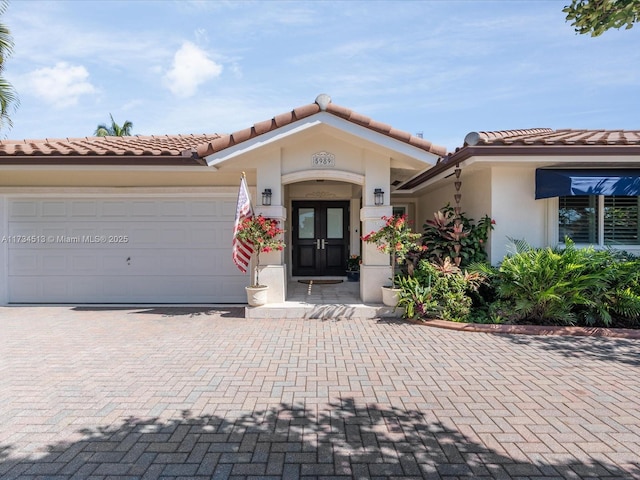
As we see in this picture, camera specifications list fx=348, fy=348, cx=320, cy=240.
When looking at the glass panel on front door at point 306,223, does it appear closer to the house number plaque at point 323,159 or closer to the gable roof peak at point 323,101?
the house number plaque at point 323,159

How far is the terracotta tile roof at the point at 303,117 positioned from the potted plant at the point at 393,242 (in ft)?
5.42

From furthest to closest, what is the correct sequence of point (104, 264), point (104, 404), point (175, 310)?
point (104, 264) → point (175, 310) → point (104, 404)

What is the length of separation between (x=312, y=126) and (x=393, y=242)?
2.86 metres

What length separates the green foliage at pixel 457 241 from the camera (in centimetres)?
755

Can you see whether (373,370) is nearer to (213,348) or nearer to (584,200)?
(213,348)

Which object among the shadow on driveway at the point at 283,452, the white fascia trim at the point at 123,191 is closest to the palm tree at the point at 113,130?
the white fascia trim at the point at 123,191

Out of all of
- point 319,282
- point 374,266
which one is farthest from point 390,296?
point 319,282

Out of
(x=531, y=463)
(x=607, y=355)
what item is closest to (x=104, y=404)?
(x=531, y=463)

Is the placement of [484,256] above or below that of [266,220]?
below

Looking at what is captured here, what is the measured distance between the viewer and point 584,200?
7.77 metres

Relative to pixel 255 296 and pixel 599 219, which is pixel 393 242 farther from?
pixel 599 219

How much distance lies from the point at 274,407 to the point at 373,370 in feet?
4.94

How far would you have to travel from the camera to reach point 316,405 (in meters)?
3.62

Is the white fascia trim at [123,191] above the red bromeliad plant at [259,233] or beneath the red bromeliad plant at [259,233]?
above
